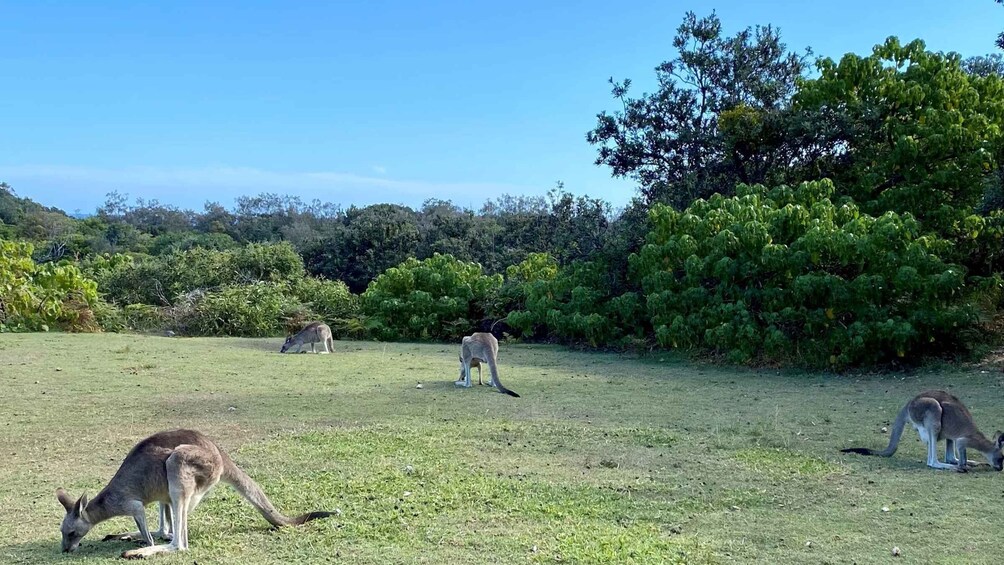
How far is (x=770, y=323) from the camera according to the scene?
531 inches

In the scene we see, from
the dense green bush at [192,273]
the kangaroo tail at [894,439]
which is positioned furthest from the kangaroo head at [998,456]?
the dense green bush at [192,273]

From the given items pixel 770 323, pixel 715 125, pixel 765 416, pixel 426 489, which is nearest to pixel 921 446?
pixel 765 416

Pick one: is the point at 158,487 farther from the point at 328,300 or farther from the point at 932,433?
the point at 328,300

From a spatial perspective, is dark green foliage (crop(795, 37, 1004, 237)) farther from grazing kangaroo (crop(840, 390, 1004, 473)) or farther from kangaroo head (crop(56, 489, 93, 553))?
kangaroo head (crop(56, 489, 93, 553))

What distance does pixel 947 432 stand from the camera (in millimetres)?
6883

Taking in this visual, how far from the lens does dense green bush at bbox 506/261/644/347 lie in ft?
54.6

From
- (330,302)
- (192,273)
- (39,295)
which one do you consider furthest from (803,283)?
(192,273)

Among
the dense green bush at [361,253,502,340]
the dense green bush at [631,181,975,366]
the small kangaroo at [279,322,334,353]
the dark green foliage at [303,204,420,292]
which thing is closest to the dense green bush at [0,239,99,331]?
the small kangaroo at [279,322,334,353]

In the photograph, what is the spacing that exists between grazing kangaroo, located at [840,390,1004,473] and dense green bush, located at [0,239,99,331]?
1704cm

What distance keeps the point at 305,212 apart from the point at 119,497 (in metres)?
57.7

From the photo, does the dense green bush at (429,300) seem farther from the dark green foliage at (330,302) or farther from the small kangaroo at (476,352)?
the small kangaroo at (476,352)

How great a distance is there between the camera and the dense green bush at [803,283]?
41.4 ft

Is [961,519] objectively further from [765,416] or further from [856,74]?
[856,74]

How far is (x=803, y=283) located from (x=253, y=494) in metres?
10.1
